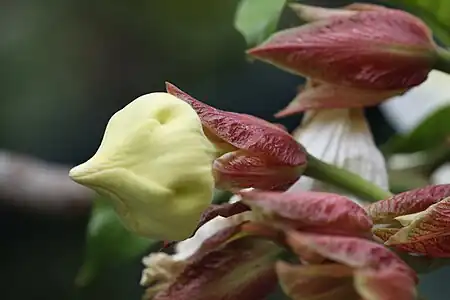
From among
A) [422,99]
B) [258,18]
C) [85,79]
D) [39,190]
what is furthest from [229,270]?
[85,79]

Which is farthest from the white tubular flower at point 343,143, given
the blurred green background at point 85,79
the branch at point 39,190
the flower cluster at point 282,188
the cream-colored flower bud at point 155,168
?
the blurred green background at point 85,79

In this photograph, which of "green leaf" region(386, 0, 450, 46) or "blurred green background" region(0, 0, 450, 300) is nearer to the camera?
"green leaf" region(386, 0, 450, 46)

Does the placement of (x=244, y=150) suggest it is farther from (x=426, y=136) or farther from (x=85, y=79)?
(x=85, y=79)

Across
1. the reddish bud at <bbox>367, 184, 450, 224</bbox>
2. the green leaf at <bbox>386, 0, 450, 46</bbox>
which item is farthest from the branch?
the reddish bud at <bbox>367, 184, 450, 224</bbox>

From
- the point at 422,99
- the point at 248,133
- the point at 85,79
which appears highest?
the point at 248,133

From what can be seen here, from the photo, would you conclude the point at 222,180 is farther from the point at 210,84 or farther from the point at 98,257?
the point at 210,84

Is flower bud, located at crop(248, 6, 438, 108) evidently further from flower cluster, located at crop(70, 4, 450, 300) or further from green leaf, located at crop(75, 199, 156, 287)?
green leaf, located at crop(75, 199, 156, 287)

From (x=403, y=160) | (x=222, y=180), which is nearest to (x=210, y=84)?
(x=403, y=160)
